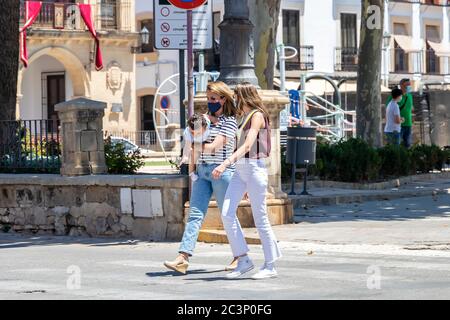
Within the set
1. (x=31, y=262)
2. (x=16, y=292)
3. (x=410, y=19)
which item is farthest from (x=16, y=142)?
(x=410, y=19)

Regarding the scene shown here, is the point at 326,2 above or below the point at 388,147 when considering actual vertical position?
above

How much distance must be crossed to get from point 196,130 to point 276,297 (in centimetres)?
308

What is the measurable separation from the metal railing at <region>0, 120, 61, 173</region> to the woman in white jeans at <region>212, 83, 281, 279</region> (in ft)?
23.5

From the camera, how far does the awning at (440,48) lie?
62.1 meters

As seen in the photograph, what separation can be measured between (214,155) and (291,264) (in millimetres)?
1556

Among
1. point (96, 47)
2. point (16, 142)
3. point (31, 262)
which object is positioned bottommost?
point (31, 262)

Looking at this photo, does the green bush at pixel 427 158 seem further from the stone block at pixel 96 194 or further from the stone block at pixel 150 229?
the stone block at pixel 150 229

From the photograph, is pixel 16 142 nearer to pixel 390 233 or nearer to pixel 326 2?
pixel 390 233

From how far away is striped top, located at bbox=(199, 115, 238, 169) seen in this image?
1262cm

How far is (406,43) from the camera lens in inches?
2386

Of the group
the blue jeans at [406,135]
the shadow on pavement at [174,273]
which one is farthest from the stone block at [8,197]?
the blue jeans at [406,135]

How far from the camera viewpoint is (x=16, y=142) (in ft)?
66.2

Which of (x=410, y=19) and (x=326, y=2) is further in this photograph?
(x=410, y=19)

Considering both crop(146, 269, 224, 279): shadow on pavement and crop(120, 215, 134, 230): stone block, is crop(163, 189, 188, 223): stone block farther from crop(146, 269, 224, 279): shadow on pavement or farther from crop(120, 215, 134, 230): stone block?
crop(146, 269, 224, 279): shadow on pavement
